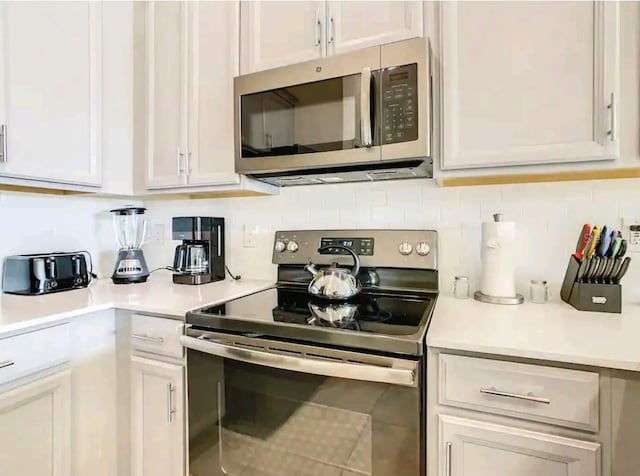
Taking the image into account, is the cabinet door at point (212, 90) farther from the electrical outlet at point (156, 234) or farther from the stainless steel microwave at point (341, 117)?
the electrical outlet at point (156, 234)

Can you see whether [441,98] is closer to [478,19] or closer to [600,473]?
[478,19]

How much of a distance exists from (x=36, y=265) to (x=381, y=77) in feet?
5.14

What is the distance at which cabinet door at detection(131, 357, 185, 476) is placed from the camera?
1.24 m

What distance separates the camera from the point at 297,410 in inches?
41.4

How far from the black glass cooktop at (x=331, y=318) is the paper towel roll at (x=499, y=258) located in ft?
0.74

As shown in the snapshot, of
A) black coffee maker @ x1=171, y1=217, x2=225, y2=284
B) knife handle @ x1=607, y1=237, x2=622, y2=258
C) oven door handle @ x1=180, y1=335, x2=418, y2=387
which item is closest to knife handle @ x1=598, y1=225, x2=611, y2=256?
knife handle @ x1=607, y1=237, x2=622, y2=258

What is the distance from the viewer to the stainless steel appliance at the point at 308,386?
92 cm

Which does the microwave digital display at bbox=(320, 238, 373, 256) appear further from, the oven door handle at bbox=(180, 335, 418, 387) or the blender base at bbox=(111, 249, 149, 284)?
the blender base at bbox=(111, 249, 149, 284)

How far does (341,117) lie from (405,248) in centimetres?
59

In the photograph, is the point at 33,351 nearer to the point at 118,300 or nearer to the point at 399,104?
the point at 118,300

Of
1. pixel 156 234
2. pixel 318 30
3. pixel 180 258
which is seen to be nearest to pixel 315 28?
pixel 318 30

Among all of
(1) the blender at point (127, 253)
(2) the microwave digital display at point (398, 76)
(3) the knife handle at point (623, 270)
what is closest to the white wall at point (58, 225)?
(1) the blender at point (127, 253)

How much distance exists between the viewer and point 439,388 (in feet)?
3.03

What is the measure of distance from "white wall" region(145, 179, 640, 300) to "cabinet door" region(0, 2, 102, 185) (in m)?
0.65
